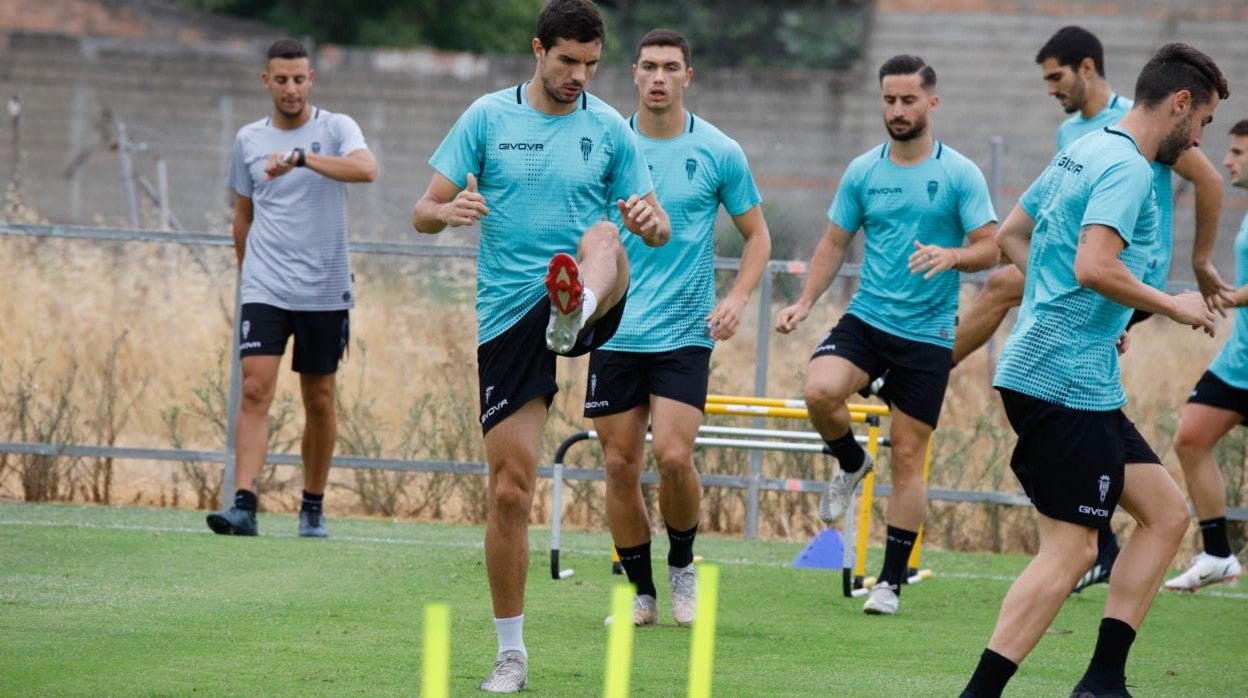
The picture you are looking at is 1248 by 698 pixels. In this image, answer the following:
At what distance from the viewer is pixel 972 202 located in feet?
27.3

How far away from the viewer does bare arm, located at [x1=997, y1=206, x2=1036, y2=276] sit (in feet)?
20.2

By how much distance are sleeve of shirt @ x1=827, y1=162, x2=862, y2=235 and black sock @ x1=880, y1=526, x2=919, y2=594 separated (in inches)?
56.9

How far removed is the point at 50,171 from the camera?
24547 mm

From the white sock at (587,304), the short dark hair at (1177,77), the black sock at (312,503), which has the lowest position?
the black sock at (312,503)

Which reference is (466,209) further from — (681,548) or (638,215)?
(681,548)

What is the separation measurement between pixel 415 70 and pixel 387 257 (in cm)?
1223

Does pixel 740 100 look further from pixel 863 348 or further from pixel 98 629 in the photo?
pixel 98 629

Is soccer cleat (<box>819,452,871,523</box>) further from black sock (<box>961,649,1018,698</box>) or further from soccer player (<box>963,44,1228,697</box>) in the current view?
black sock (<box>961,649,1018,698</box>)

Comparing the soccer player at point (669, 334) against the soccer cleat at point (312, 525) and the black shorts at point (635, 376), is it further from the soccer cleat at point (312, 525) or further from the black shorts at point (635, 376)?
the soccer cleat at point (312, 525)

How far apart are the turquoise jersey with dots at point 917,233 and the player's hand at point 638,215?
2.62 meters

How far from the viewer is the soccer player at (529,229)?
5.73 metres

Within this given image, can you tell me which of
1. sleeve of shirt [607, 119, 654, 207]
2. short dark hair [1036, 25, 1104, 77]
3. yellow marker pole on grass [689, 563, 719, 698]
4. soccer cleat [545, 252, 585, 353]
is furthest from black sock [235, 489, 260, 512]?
yellow marker pole on grass [689, 563, 719, 698]

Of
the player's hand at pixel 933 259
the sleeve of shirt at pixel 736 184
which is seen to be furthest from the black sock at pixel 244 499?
the player's hand at pixel 933 259

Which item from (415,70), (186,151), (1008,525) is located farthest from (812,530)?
(415,70)
